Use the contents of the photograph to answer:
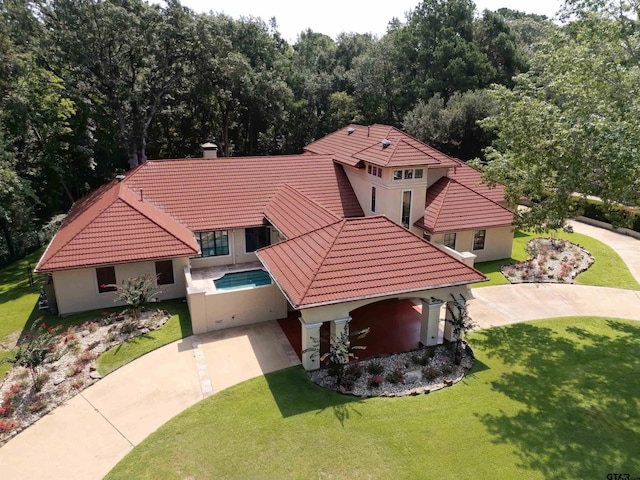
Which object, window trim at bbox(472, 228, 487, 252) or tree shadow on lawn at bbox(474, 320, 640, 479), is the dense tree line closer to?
window trim at bbox(472, 228, 487, 252)

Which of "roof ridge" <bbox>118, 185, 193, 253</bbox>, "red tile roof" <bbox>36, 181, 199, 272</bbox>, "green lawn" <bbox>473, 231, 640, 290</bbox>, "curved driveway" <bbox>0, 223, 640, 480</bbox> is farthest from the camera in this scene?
A: "green lawn" <bbox>473, 231, 640, 290</bbox>

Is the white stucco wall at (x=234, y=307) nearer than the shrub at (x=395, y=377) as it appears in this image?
No

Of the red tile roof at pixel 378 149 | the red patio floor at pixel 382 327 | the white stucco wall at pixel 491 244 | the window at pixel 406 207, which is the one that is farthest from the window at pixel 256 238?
the white stucco wall at pixel 491 244

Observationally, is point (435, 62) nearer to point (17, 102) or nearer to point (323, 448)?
point (17, 102)

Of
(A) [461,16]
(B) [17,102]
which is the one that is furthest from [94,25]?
(A) [461,16]

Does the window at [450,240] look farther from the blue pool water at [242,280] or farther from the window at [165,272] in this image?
the window at [165,272]

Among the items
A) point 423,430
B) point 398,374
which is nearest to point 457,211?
point 398,374

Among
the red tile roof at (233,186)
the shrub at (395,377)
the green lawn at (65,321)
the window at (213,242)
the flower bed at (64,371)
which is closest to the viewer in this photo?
the flower bed at (64,371)

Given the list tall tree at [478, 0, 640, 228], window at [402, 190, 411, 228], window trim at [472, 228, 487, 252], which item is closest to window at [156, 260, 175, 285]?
window at [402, 190, 411, 228]
